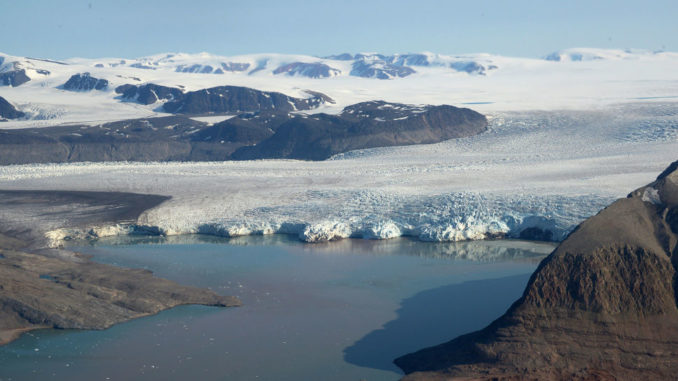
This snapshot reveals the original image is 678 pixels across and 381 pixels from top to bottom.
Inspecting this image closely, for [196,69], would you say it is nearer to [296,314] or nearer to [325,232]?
[325,232]

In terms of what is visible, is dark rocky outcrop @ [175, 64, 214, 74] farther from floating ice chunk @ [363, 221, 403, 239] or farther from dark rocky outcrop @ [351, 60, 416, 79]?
floating ice chunk @ [363, 221, 403, 239]

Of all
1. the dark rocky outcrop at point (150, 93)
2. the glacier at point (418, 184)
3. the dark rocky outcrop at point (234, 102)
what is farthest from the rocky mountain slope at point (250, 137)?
the dark rocky outcrop at point (150, 93)

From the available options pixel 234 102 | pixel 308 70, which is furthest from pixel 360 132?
pixel 308 70

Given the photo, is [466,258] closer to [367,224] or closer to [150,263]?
[367,224]

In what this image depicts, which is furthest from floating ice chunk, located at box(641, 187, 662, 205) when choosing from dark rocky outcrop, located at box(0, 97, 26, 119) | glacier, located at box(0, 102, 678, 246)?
dark rocky outcrop, located at box(0, 97, 26, 119)

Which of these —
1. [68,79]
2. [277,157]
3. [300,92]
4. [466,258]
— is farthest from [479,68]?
[466,258]

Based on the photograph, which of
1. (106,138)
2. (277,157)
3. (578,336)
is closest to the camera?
(578,336)
